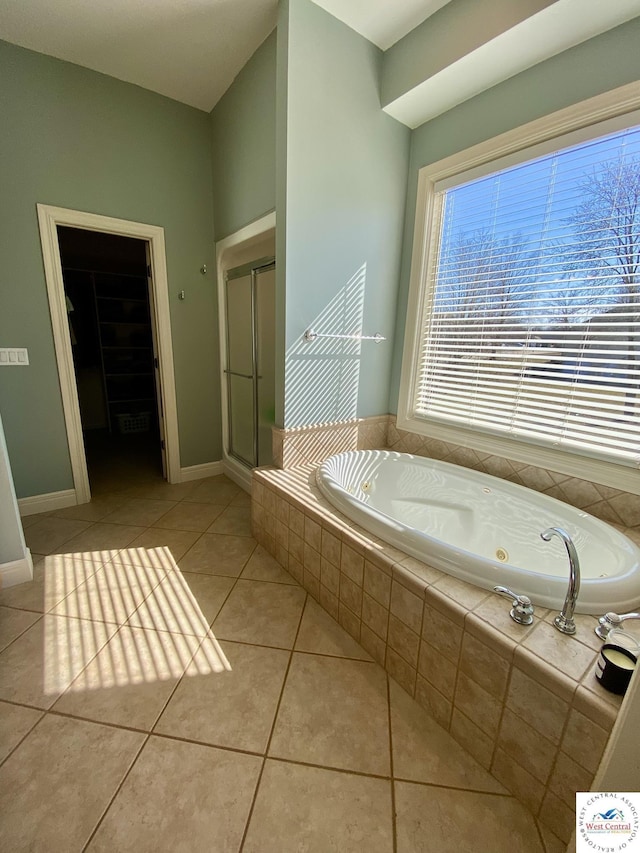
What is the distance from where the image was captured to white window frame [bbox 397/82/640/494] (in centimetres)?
144

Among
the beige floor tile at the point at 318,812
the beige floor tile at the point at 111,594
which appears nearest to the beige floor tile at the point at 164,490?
the beige floor tile at the point at 111,594

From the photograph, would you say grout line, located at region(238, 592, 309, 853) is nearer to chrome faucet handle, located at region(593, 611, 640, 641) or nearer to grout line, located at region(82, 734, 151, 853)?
grout line, located at region(82, 734, 151, 853)

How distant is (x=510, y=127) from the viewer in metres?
1.70

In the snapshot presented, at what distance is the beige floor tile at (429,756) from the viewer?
3.20 feet

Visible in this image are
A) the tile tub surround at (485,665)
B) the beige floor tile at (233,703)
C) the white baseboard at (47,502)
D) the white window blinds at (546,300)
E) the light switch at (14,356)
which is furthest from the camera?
the white baseboard at (47,502)

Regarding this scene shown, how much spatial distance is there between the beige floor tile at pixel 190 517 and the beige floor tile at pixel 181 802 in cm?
129


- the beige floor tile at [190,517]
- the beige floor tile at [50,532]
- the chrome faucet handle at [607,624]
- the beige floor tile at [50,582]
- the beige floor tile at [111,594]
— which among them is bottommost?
the beige floor tile at [111,594]

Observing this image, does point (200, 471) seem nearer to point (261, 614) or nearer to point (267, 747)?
point (261, 614)

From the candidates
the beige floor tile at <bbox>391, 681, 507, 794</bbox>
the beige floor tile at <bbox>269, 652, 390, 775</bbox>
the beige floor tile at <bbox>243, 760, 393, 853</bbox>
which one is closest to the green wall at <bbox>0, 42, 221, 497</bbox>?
the beige floor tile at <bbox>269, 652, 390, 775</bbox>

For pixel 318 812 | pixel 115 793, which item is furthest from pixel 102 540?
pixel 318 812

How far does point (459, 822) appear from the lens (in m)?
0.89

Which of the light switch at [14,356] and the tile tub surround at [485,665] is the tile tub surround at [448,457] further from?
the light switch at [14,356]

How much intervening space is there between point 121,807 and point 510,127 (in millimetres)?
3006

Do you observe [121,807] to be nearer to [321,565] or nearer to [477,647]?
[321,565]
